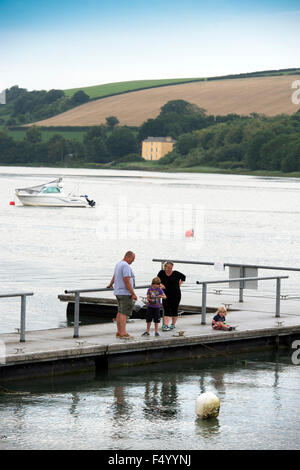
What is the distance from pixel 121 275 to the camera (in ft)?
56.2

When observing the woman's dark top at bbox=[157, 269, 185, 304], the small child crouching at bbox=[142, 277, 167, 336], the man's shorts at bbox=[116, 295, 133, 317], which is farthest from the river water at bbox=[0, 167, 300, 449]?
the woman's dark top at bbox=[157, 269, 185, 304]

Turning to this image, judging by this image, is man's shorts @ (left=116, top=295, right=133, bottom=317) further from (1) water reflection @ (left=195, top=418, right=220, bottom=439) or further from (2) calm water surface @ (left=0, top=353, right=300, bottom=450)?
(1) water reflection @ (left=195, top=418, right=220, bottom=439)

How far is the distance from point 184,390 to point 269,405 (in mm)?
1752

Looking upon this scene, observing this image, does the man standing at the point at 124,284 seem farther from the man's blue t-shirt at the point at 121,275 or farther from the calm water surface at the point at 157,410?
the calm water surface at the point at 157,410

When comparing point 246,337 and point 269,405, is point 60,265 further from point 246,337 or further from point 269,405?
point 269,405

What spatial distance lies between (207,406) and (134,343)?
3.44m

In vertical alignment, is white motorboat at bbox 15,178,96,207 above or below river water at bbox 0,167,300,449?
above

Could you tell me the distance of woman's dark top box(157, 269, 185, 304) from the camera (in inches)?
739

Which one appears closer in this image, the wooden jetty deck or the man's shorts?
the wooden jetty deck

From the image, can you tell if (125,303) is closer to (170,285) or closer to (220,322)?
Answer: (170,285)

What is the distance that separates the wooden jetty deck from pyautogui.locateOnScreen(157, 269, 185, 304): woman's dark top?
704 millimetres

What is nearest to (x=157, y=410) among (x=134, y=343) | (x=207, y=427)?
(x=207, y=427)

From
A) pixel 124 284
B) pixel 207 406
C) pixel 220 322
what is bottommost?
pixel 207 406
